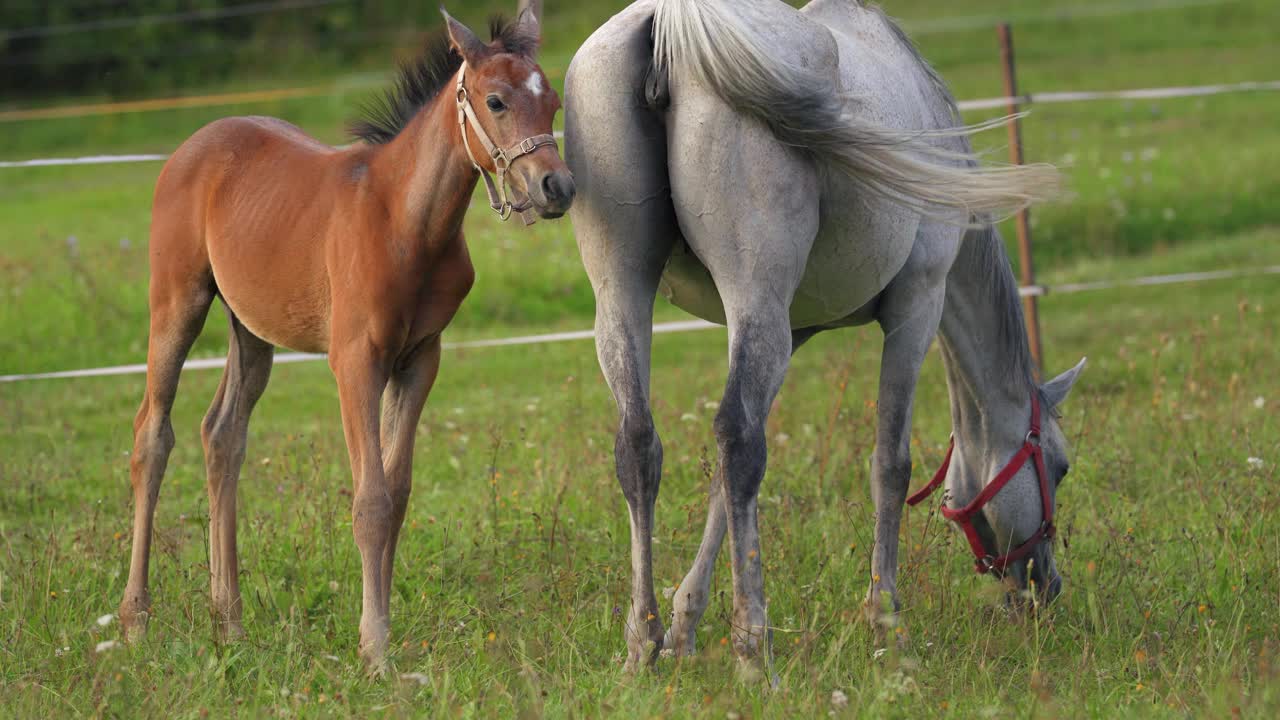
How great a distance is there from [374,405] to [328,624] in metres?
0.86

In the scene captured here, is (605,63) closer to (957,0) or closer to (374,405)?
(374,405)

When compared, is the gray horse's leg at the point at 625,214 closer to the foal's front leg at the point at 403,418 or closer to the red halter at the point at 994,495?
the foal's front leg at the point at 403,418

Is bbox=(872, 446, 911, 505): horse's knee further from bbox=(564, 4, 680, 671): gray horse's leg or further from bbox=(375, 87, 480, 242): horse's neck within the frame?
bbox=(375, 87, 480, 242): horse's neck

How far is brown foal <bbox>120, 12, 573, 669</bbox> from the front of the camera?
359 cm

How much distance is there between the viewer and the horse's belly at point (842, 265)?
12.0 ft

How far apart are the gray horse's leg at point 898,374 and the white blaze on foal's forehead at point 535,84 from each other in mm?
1154

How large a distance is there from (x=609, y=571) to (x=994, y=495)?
4.11 feet

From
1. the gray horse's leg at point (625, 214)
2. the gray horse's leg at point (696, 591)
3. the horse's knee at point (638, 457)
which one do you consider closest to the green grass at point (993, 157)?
the gray horse's leg at point (625, 214)

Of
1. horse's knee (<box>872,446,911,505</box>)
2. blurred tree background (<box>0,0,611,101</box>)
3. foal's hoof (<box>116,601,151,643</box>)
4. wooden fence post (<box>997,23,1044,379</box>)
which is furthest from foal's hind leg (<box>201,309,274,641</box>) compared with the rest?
blurred tree background (<box>0,0,611,101</box>)

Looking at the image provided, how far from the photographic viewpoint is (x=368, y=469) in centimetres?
383

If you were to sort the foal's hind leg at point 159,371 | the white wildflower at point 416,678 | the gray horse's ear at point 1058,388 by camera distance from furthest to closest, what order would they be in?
the gray horse's ear at point 1058,388 < the foal's hind leg at point 159,371 < the white wildflower at point 416,678

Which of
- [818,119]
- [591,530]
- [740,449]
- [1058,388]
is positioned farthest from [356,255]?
[1058,388]

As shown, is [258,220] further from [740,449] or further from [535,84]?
[740,449]

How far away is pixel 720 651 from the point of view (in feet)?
11.2
